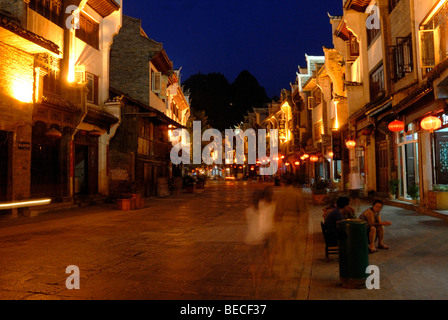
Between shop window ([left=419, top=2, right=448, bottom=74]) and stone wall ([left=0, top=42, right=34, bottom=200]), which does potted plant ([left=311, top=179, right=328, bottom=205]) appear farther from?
stone wall ([left=0, top=42, right=34, bottom=200])

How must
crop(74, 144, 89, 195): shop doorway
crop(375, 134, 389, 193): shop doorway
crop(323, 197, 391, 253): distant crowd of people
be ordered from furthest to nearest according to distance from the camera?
crop(74, 144, 89, 195): shop doorway, crop(375, 134, 389, 193): shop doorway, crop(323, 197, 391, 253): distant crowd of people

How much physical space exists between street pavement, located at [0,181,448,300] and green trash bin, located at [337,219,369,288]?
0.18m

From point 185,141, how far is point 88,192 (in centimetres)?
2087

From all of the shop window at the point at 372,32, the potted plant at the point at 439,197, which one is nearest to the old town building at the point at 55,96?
the shop window at the point at 372,32

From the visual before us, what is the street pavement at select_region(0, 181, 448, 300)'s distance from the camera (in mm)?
5293

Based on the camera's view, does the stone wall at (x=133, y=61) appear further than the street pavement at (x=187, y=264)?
Yes

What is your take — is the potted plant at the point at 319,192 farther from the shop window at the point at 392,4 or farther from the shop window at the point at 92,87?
the shop window at the point at 92,87

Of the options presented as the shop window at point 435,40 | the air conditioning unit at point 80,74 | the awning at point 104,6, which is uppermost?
the awning at point 104,6

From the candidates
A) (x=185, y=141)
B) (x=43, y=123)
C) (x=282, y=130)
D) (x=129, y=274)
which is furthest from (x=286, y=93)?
(x=129, y=274)

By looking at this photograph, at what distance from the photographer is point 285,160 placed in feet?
177

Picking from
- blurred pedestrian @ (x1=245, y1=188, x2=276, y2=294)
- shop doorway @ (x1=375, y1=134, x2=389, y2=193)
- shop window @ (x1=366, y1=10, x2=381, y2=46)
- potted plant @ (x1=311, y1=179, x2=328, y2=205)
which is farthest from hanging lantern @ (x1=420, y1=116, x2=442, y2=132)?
shop window @ (x1=366, y1=10, x2=381, y2=46)

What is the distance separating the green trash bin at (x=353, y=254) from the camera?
545 centimetres

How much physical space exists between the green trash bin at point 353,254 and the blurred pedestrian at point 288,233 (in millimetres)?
1053

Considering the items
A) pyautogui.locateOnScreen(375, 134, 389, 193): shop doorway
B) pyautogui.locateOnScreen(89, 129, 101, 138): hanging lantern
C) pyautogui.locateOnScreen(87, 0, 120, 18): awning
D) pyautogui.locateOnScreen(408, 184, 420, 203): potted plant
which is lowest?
pyautogui.locateOnScreen(408, 184, 420, 203): potted plant
